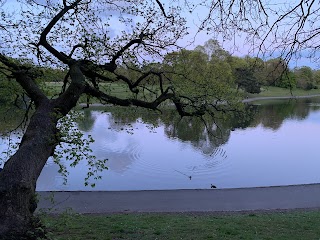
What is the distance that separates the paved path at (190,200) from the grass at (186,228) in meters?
2.19

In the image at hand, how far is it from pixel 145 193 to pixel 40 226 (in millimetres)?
8462

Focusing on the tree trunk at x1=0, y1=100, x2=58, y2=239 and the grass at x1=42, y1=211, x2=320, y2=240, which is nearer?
the tree trunk at x1=0, y1=100, x2=58, y2=239

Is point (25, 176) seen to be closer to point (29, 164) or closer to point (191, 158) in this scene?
point (29, 164)

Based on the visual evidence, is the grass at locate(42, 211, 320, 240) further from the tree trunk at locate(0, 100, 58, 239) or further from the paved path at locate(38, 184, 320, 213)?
the paved path at locate(38, 184, 320, 213)

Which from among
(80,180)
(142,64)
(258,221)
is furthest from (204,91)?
(80,180)

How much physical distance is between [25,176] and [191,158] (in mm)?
15987

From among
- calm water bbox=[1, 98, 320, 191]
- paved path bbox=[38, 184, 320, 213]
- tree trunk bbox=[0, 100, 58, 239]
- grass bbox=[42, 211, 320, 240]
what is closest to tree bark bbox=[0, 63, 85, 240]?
tree trunk bbox=[0, 100, 58, 239]

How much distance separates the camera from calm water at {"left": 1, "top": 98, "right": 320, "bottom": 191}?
15.1 m

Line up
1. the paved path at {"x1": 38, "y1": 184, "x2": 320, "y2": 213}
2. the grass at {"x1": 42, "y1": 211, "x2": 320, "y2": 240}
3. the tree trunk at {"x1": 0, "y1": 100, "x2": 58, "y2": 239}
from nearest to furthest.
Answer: the tree trunk at {"x1": 0, "y1": 100, "x2": 58, "y2": 239}
the grass at {"x1": 42, "y1": 211, "x2": 320, "y2": 240}
the paved path at {"x1": 38, "y1": 184, "x2": 320, "y2": 213}

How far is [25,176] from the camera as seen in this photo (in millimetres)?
4395

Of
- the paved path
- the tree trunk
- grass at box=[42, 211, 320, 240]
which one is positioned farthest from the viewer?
the paved path

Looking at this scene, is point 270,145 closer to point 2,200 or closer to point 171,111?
point 171,111

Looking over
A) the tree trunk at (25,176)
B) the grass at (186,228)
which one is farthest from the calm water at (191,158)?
the tree trunk at (25,176)

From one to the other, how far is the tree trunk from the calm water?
13.2 feet
